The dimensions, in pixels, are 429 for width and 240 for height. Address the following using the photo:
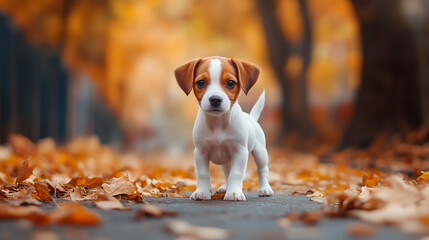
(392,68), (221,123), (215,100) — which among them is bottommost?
(221,123)

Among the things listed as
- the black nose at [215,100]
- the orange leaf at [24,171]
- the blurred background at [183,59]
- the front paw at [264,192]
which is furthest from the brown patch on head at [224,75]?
the orange leaf at [24,171]

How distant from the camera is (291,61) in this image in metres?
19.6

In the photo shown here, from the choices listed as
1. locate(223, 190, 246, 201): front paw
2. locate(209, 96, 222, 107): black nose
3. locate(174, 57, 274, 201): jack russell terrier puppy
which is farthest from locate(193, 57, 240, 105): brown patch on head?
locate(223, 190, 246, 201): front paw

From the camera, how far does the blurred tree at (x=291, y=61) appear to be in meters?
19.3

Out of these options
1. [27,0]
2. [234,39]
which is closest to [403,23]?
[27,0]

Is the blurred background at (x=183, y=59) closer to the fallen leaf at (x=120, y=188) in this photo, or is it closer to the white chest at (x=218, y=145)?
the white chest at (x=218, y=145)

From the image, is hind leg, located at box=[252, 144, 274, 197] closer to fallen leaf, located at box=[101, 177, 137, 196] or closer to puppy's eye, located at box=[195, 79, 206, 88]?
puppy's eye, located at box=[195, 79, 206, 88]

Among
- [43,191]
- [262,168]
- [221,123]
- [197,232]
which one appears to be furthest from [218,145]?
[197,232]

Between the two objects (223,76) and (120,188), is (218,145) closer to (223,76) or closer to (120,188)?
(223,76)

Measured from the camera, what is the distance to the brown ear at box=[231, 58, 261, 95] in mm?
3865

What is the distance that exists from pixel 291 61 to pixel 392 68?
10079 millimetres

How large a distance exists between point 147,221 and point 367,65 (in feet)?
27.9

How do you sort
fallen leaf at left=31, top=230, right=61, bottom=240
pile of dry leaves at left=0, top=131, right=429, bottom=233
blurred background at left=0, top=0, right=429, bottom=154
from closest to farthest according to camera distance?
fallen leaf at left=31, top=230, right=61, bottom=240
pile of dry leaves at left=0, top=131, right=429, bottom=233
blurred background at left=0, top=0, right=429, bottom=154

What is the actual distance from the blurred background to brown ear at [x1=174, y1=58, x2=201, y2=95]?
0.57 meters
